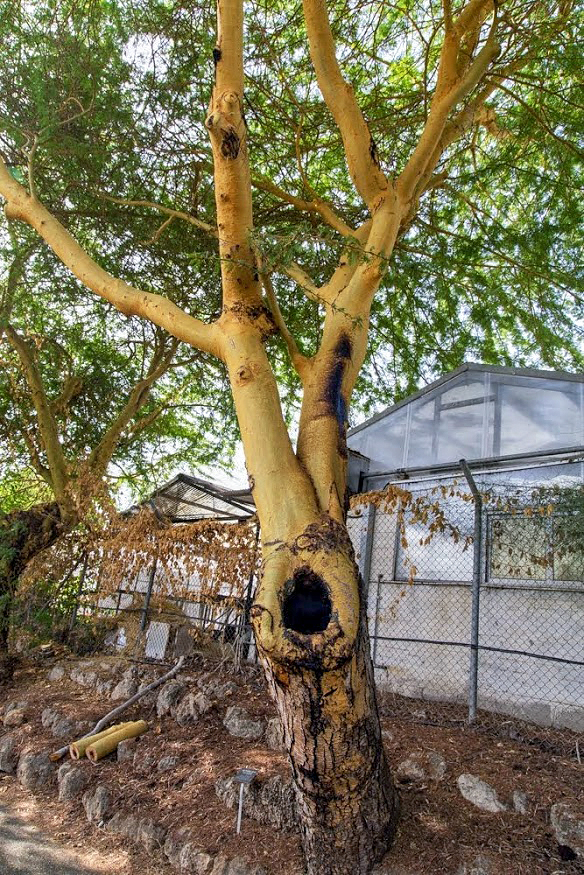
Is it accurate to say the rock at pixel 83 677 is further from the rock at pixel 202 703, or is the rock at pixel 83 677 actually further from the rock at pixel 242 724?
the rock at pixel 242 724

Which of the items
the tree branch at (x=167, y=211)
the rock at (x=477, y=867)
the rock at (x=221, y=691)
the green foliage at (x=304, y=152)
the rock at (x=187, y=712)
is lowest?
the rock at (x=477, y=867)

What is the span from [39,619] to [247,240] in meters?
8.08

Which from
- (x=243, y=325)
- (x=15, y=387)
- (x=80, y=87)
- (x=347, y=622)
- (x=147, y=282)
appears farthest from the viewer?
(x=15, y=387)

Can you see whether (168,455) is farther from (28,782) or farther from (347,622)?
(347,622)

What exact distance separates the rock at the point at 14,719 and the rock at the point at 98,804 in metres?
2.20

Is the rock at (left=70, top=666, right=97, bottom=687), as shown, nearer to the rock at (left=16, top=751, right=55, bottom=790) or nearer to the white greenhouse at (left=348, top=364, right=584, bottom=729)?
the rock at (left=16, top=751, right=55, bottom=790)

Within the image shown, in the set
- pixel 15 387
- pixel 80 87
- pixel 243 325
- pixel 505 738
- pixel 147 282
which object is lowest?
pixel 505 738

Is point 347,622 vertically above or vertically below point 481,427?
below

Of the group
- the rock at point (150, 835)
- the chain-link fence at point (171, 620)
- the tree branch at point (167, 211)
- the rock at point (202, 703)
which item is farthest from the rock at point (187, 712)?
the tree branch at point (167, 211)

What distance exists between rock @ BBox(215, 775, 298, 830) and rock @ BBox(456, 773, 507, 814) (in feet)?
3.86

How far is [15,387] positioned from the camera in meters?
10.4

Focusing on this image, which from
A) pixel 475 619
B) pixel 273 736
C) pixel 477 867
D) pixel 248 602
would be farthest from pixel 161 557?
pixel 477 867

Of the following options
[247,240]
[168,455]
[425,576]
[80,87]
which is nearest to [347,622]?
[247,240]

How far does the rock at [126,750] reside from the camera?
536 cm
